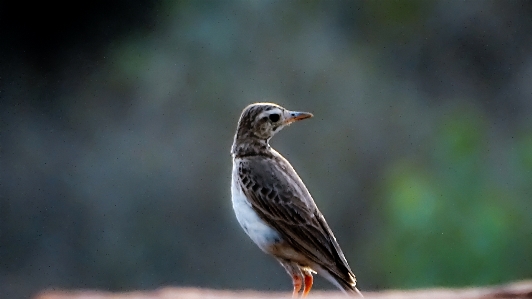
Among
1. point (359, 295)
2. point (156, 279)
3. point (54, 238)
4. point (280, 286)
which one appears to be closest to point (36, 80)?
point (54, 238)

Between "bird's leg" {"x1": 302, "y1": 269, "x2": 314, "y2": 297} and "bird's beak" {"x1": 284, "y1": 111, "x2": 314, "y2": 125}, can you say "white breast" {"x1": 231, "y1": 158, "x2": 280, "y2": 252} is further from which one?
"bird's beak" {"x1": 284, "y1": 111, "x2": 314, "y2": 125}

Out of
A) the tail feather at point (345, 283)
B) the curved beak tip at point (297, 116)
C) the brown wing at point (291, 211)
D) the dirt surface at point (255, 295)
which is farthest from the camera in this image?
the curved beak tip at point (297, 116)

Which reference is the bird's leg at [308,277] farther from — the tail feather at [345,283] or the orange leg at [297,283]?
the tail feather at [345,283]

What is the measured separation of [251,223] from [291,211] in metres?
0.21

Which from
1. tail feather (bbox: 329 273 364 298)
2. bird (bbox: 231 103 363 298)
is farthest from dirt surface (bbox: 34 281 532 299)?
bird (bbox: 231 103 363 298)

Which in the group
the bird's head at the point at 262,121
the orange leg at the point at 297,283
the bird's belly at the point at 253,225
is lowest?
the orange leg at the point at 297,283

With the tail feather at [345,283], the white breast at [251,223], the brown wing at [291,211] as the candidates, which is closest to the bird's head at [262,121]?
the brown wing at [291,211]

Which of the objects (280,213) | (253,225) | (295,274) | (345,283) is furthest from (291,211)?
(345,283)

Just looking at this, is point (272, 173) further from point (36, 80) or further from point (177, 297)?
point (36, 80)

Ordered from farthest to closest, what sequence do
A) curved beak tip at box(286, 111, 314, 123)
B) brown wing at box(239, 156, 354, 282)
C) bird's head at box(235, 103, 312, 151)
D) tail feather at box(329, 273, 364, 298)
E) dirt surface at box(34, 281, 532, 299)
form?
bird's head at box(235, 103, 312, 151)
curved beak tip at box(286, 111, 314, 123)
brown wing at box(239, 156, 354, 282)
tail feather at box(329, 273, 364, 298)
dirt surface at box(34, 281, 532, 299)

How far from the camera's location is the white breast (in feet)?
10.7

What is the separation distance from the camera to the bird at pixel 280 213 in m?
3.20

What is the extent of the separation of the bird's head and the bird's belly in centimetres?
37

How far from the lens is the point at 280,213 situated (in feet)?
10.9
